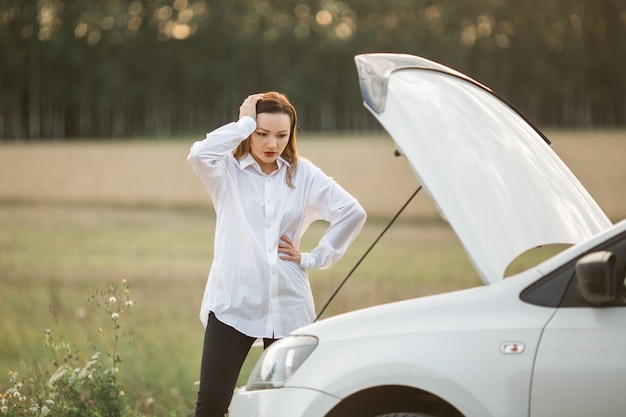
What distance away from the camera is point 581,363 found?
11.8ft

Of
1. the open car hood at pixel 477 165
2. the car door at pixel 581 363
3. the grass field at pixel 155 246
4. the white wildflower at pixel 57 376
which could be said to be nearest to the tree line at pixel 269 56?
the grass field at pixel 155 246

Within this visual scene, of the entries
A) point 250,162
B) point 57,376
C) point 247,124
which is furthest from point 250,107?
point 57,376

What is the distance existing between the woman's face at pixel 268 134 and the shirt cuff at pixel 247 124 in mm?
54

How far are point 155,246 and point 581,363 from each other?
20.8m

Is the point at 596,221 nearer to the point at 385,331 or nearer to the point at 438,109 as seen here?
the point at 438,109

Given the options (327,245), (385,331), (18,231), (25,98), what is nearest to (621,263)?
Result: (385,331)

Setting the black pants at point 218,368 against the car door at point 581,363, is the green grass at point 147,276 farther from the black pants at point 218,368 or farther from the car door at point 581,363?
the car door at point 581,363

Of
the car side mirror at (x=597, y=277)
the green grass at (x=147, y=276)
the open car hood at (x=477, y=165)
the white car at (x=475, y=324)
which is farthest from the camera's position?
the green grass at (x=147, y=276)

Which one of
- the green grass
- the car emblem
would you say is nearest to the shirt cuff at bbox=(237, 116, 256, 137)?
the car emblem

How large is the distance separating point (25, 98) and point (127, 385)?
8963 centimetres

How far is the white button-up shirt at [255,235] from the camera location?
4996mm

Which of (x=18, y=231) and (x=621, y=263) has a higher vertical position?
(x=621, y=263)

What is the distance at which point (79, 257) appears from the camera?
21.4 m

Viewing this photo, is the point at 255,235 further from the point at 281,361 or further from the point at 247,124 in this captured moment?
the point at 281,361
